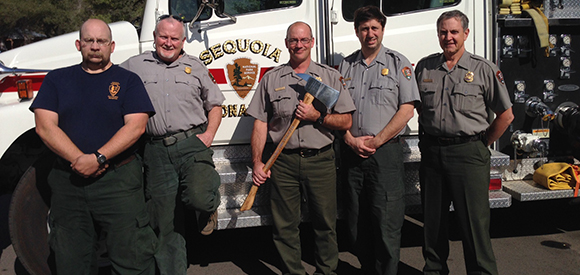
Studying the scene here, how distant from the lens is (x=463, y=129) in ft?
10.8

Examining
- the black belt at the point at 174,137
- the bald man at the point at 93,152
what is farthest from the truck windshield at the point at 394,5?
the bald man at the point at 93,152

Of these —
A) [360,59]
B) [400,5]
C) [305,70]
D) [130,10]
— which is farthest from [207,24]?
[130,10]

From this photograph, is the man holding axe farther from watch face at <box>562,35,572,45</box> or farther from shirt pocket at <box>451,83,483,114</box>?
watch face at <box>562,35,572,45</box>

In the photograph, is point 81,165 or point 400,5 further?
point 400,5

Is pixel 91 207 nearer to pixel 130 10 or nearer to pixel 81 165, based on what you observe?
pixel 81 165

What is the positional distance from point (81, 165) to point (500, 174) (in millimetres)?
3325

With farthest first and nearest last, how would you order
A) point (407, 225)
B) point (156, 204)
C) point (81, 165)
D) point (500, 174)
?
point (407, 225) → point (500, 174) → point (156, 204) → point (81, 165)

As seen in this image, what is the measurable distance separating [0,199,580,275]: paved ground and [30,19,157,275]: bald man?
118 cm

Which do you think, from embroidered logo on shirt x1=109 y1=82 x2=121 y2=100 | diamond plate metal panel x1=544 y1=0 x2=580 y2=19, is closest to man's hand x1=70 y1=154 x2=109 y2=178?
embroidered logo on shirt x1=109 y1=82 x2=121 y2=100

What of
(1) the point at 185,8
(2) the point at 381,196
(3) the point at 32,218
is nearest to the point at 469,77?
(2) the point at 381,196

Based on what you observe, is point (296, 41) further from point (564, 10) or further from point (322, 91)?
point (564, 10)

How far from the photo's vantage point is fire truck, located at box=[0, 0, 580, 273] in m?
3.91

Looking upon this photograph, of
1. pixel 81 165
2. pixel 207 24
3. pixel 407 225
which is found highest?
pixel 207 24

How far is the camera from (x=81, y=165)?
2.77 meters
